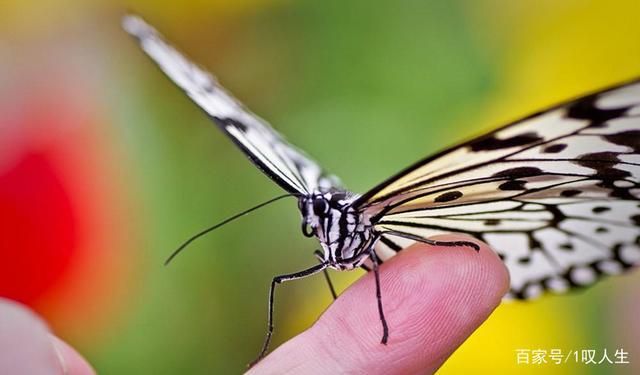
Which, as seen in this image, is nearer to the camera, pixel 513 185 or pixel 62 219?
pixel 513 185

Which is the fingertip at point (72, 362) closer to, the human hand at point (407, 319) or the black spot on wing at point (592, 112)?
the human hand at point (407, 319)

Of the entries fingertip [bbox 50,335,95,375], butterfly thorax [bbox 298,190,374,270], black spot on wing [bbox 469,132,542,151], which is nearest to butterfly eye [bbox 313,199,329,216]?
butterfly thorax [bbox 298,190,374,270]

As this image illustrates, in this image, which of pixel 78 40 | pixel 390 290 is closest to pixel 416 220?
pixel 390 290

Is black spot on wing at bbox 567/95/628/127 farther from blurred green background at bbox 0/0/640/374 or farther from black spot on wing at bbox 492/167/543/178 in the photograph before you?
blurred green background at bbox 0/0/640/374

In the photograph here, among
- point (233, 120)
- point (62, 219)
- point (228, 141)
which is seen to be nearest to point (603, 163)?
point (233, 120)

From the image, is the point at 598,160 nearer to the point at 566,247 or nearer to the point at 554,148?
the point at 554,148

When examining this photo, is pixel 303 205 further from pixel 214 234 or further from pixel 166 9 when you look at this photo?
pixel 166 9

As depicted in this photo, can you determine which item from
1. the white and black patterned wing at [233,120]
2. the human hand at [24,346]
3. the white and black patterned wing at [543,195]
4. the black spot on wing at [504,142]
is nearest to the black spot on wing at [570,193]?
the white and black patterned wing at [543,195]
